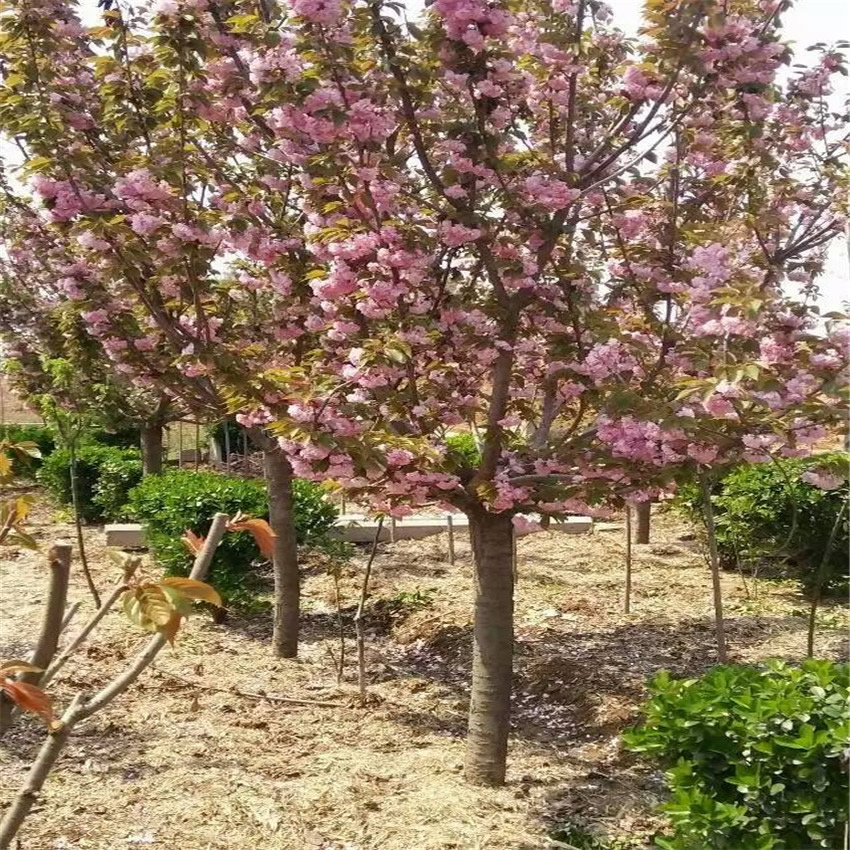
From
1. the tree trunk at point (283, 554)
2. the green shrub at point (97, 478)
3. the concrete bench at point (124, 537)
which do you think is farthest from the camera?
the green shrub at point (97, 478)

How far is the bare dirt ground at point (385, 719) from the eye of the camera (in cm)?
399

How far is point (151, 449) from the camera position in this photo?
36.9 ft

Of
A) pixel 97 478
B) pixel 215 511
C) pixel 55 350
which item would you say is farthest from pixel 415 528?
pixel 97 478

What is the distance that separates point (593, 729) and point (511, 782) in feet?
2.73

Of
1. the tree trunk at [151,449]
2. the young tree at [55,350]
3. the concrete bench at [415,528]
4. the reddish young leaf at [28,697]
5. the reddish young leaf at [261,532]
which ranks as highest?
the young tree at [55,350]

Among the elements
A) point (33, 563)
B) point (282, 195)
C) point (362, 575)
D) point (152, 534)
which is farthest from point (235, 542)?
point (33, 563)

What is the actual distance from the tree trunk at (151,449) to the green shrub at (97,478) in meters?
0.44

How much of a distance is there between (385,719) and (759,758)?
9.88 ft

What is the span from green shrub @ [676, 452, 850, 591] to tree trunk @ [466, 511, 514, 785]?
A: 3.30 m

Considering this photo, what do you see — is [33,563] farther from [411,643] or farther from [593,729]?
[593,729]

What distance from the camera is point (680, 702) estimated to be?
2.99 metres

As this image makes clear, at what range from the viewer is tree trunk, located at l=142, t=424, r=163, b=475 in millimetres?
11172

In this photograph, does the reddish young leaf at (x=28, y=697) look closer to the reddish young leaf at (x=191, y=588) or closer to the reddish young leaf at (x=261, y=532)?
the reddish young leaf at (x=191, y=588)

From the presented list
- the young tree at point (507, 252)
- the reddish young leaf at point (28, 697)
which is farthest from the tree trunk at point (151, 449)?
the reddish young leaf at point (28, 697)
